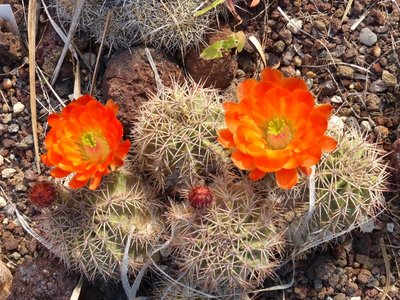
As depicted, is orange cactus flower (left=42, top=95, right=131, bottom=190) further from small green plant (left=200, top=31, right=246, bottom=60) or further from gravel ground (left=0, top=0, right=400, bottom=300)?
small green plant (left=200, top=31, right=246, bottom=60)

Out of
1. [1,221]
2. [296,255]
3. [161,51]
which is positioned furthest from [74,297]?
[161,51]

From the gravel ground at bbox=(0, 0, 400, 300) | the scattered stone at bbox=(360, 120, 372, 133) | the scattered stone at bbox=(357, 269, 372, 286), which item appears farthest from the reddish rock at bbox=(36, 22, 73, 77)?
the scattered stone at bbox=(357, 269, 372, 286)

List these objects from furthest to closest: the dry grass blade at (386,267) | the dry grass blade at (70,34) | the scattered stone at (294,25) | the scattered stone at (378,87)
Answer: the scattered stone at (294,25)
the scattered stone at (378,87)
the dry grass blade at (70,34)
the dry grass blade at (386,267)

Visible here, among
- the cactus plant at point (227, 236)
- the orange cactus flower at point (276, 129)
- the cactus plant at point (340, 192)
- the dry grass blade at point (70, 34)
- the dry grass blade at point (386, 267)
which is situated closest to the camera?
the orange cactus flower at point (276, 129)

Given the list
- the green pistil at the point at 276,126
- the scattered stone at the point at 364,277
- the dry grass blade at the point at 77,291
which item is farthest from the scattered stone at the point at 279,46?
the dry grass blade at the point at 77,291

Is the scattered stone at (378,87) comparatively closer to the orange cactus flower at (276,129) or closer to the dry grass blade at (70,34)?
the orange cactus flower at (276,129)

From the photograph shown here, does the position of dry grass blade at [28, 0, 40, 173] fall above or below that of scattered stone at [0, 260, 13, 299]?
above

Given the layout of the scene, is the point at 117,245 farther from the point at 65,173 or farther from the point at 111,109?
Result: the point at 111,109

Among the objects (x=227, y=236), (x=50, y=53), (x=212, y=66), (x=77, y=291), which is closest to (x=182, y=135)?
(x=227, y=236)
